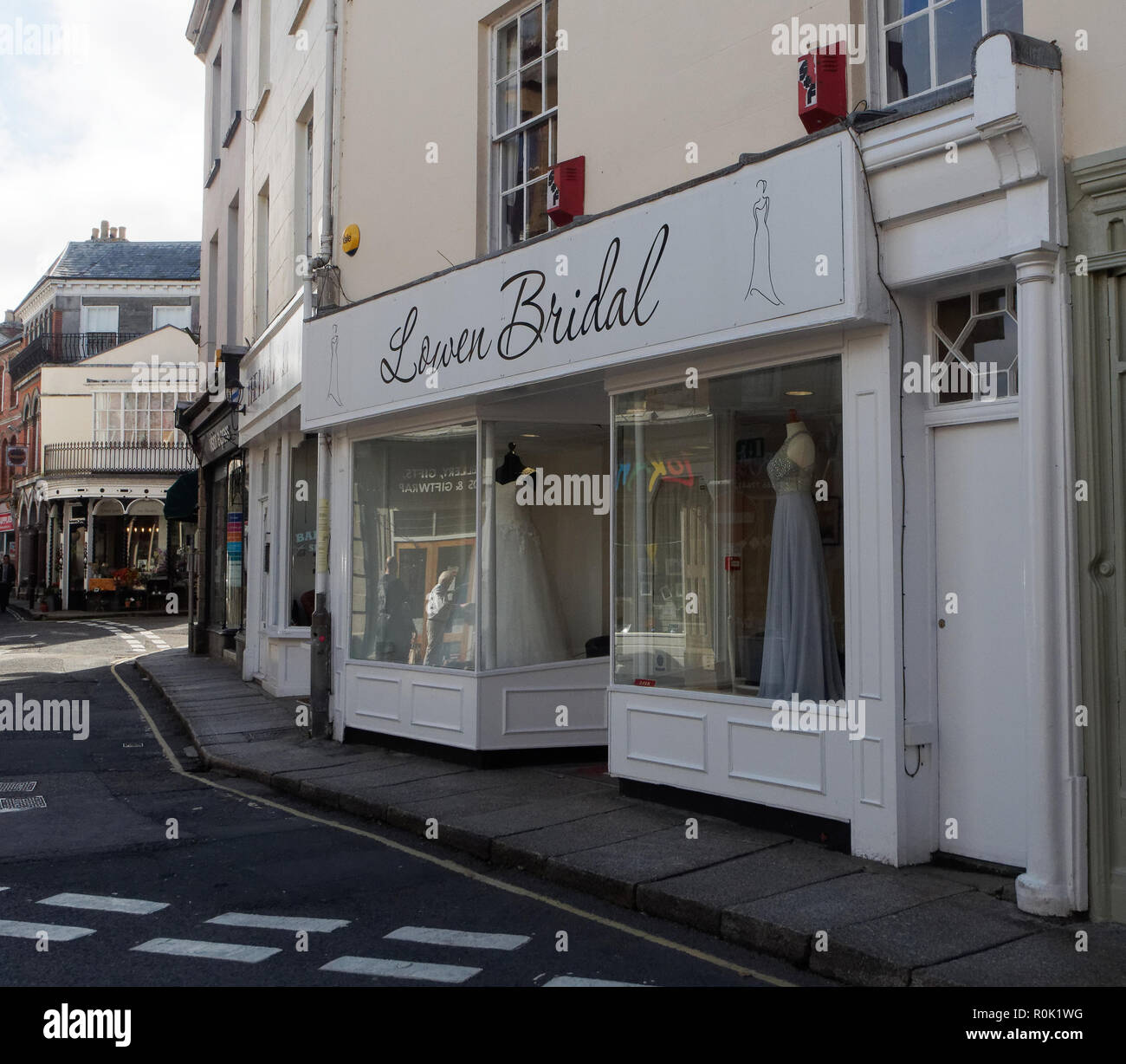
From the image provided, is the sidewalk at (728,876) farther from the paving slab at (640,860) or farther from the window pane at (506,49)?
the window pane at (506,49)

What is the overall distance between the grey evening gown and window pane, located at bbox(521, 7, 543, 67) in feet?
14.8

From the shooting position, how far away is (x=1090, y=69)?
17.1ft

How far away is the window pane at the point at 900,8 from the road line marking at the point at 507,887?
17.0 ft

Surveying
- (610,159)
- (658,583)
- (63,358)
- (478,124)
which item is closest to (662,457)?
(658,583)

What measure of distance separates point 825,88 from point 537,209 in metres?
3.39

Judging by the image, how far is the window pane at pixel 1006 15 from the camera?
5.73 meters

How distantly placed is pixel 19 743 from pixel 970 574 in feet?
31.5

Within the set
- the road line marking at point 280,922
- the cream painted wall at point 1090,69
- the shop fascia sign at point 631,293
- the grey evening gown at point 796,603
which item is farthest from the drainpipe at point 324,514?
the cream painted wall at point 1090,69

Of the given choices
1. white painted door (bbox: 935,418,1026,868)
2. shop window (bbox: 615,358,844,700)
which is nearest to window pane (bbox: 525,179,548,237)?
shop window (bbox: 615,358,844,700)

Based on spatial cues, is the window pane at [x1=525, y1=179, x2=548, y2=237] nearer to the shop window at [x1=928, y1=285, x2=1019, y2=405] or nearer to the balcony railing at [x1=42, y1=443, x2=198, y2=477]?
the shop window at [x1=928, y1=285, x2=1019, y2=405]
